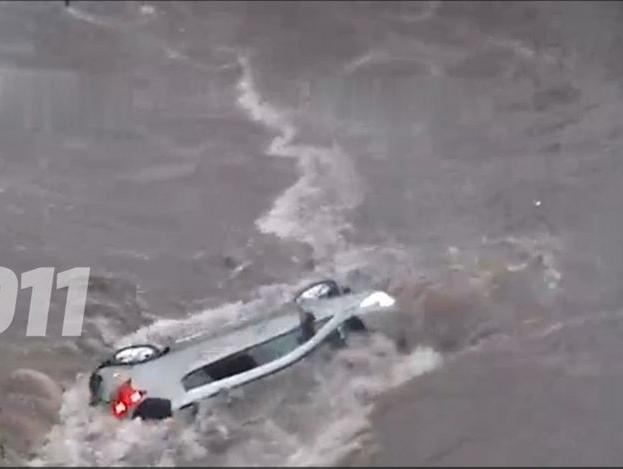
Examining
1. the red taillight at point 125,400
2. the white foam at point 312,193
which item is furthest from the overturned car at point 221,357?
the white foam at point 312,193

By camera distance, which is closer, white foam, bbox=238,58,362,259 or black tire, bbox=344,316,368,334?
black tire, bbox=344,316,368,334

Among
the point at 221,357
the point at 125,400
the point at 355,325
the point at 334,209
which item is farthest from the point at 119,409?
the point at 334,209

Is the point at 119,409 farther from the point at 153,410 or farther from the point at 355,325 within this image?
the point at 355,325

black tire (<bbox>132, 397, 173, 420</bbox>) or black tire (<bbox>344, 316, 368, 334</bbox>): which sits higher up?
black tire (<bbox>344, 316, 368, 334</bbox>)

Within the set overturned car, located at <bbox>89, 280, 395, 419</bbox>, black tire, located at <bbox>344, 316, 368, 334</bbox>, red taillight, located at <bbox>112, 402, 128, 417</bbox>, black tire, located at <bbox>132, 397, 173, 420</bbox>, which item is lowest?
red taillight, located at <bbox>112, 402, 128, 417</bbox>

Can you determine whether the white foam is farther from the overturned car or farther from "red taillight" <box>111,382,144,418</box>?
"red taillight" <box>111,382,144,418</box>

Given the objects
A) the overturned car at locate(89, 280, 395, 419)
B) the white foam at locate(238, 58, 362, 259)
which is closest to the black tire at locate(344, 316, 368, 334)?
the overturned car at locate(89, 280, 395, 419)

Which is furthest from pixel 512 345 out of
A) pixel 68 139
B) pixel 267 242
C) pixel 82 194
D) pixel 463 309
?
pixel 68 139
